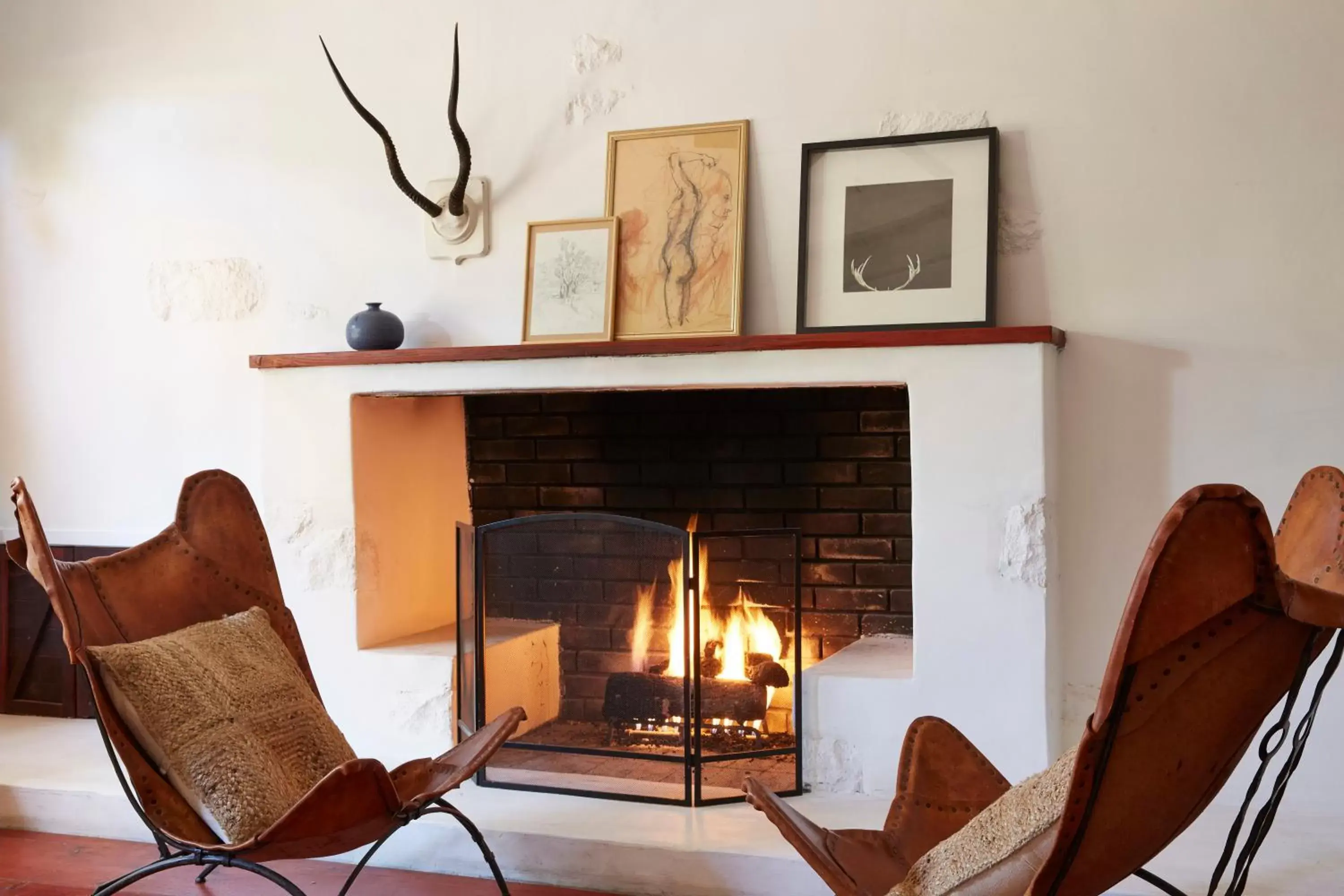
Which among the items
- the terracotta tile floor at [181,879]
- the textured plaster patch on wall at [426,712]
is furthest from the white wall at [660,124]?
the terracotta tile floor at [181,879]

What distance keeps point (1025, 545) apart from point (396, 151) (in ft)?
7.10

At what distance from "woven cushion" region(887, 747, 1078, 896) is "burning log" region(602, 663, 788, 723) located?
49.0 inches

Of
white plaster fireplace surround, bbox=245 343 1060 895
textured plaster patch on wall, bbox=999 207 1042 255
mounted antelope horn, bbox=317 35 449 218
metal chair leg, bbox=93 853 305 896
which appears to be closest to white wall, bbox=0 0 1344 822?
textured plaster patch on wall, bbox=999 207 1042 255

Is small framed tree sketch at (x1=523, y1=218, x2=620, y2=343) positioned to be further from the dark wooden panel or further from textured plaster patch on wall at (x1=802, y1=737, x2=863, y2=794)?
the dark wooden panel

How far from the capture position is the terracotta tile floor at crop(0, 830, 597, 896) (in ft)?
9.46

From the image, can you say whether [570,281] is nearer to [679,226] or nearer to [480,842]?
[679,226]

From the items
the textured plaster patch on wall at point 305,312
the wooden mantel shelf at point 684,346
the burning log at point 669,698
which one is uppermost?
the textured plaster patch on wall at point 305,312

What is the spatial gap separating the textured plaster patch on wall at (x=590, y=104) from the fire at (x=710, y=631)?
50.8 inches

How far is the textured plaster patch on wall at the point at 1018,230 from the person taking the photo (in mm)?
3135

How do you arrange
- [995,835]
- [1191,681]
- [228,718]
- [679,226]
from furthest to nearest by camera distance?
[679,226]
[228,718]
[995,835]
[1191,681]

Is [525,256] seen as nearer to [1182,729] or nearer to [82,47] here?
[82,47]

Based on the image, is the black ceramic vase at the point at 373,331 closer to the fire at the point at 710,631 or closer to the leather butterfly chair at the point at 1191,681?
the fire at the point at 710,631

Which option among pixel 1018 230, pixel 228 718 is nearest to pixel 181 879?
pixel 228 718

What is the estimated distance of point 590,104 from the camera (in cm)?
352
